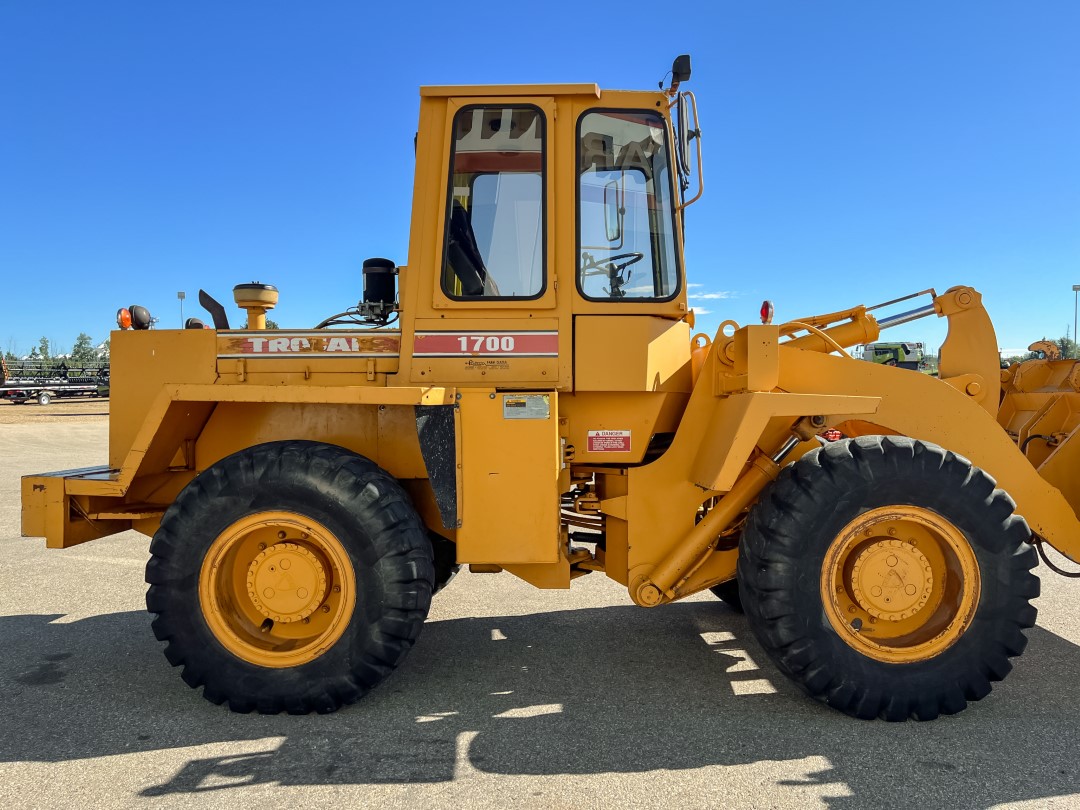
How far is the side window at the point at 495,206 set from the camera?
3.54 meters

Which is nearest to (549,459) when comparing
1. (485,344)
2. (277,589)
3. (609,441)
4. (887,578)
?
(609,441)

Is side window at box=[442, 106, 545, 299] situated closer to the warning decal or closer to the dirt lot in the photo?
the warning decal

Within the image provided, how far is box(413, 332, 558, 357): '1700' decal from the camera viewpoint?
11.4 ft

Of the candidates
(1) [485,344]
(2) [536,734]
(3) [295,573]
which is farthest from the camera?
(1) [485,344]

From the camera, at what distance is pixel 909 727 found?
3080 mm

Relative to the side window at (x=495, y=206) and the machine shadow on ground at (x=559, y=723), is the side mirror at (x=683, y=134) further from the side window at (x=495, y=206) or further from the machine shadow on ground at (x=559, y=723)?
the machine shadow on ground at (x=559, y=723)

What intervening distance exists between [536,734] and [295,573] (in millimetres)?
1378

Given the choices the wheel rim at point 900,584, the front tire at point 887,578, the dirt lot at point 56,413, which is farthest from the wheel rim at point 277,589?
the dirt lot at point 56,413

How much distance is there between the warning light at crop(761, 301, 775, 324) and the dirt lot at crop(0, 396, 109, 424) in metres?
23.9

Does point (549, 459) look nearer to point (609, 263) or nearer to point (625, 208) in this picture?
point (609, 263)

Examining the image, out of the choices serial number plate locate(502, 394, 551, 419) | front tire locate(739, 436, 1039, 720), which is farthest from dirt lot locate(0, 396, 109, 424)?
front tire locate(739, 436, 1039, 720)

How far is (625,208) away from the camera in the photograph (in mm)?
3643

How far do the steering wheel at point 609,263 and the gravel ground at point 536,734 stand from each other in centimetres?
Result: 212

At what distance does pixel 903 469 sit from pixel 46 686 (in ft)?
14.4
